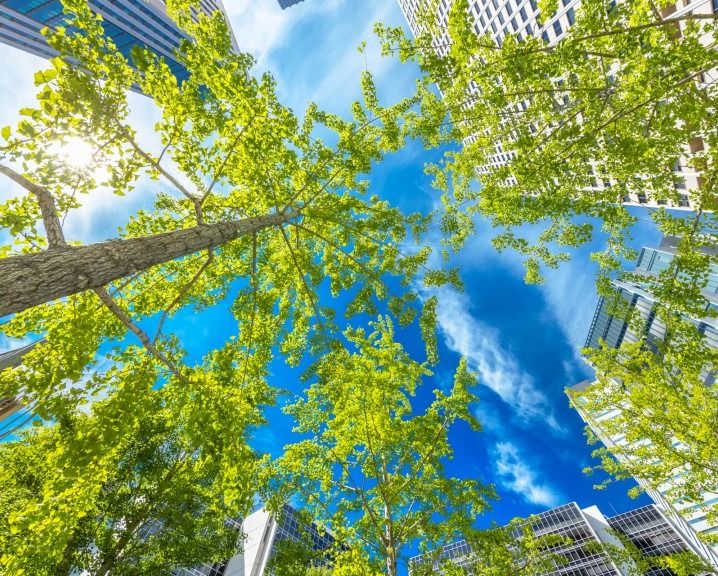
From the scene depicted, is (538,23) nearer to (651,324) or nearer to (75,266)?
(651,324)

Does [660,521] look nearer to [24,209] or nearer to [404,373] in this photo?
[404,373]

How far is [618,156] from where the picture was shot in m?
7.68

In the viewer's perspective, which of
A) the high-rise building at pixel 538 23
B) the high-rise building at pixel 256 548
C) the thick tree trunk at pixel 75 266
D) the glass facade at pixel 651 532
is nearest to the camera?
the thick tree trunk at pixel 75 266

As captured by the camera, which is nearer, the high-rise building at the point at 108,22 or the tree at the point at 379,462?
the tree at the point at 379,462

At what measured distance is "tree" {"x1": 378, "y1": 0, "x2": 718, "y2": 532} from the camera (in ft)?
20.8

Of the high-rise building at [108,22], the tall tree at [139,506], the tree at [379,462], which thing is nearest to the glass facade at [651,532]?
the tree at [379,462]

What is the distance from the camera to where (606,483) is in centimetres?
1258

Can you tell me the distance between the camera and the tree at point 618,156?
6.33 metres

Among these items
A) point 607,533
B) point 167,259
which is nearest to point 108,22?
point 167,259

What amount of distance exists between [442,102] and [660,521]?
7674 cm

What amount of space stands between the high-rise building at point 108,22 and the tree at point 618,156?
1271 inches

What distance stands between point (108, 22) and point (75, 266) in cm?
4367

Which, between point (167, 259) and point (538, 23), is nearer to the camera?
point (167, 259)

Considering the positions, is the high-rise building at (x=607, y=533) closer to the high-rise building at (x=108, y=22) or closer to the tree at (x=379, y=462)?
the tree at (x=379, y=462)
